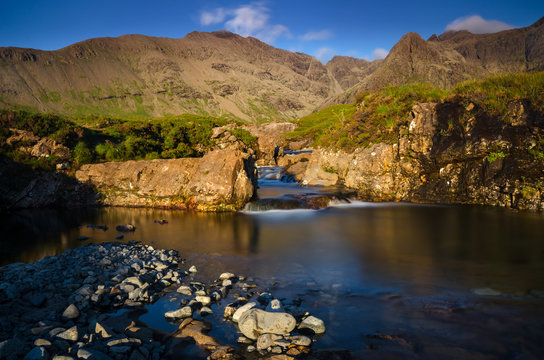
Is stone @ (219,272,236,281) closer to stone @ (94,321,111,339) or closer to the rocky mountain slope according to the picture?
stone @ (94,321,111,339)

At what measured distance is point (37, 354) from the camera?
434 cm

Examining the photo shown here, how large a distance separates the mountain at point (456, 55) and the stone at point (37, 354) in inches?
3725

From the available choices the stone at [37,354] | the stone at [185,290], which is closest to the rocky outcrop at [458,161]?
the stone at [185,290]

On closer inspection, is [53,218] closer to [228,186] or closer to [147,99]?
[228,186]

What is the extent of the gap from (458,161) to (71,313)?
65.2 feet

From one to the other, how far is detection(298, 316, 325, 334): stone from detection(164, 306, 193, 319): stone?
2.45m

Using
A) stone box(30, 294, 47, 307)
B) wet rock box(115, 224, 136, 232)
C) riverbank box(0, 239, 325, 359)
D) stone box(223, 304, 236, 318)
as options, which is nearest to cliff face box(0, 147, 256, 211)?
wet rock box(115, 224, 136, 232)

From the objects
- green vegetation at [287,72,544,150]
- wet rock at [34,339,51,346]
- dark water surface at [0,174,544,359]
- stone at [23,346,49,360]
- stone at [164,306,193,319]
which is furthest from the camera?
green vegetation at [287,72,544,150]

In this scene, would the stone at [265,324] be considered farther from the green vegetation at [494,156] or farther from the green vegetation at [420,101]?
the green vegetation at [420,101]

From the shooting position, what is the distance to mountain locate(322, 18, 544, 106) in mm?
94488

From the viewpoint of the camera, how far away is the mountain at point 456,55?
3720 inches

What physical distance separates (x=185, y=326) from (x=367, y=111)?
21772 mm

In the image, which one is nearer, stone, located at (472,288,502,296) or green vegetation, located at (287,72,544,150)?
stone, located at (472,288,502,296)

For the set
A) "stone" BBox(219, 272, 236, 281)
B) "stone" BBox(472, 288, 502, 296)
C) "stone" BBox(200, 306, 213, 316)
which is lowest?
"stone" BBox(200, 306, 213, 316)
